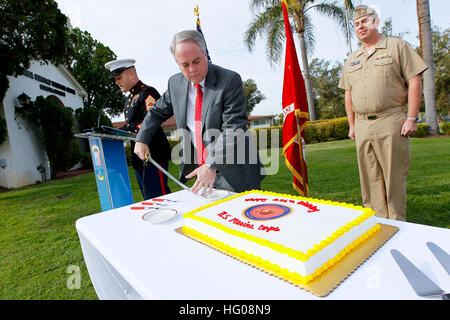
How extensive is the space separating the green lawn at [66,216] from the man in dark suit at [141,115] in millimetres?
1138

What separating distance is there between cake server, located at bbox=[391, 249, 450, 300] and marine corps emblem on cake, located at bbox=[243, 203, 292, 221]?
0.40 m

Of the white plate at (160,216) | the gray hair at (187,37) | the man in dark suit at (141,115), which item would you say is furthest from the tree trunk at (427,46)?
the white plate at (160,216)

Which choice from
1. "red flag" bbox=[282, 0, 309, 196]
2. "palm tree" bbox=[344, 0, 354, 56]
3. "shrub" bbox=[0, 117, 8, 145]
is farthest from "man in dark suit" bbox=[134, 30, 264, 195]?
"palm tree" bbox=[344, 0, 354, 56]

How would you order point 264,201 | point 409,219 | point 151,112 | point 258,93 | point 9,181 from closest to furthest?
point 264,201 < point 151,112 < point 409,219 < point 9,181 < point 258,93

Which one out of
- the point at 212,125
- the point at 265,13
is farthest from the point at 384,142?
the point at 265,13

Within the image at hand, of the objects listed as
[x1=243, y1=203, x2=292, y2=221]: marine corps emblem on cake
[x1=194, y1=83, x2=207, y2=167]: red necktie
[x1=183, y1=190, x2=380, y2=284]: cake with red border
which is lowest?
[x1=183, y1=190, x2=380, y2=284]: cake with red border

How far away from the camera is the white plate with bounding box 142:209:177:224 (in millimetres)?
1221

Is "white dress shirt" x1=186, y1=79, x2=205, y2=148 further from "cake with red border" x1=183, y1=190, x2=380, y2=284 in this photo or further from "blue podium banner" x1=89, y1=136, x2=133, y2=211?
"blue podium banner" x1=89, y1=136, x2=133, y2=211

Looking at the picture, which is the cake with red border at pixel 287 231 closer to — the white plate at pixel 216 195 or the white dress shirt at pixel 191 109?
the white plate at pixel 216 195

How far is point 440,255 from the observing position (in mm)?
719

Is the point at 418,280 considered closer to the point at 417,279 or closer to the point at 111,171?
the point at 417,279

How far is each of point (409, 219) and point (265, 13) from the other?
14.2m

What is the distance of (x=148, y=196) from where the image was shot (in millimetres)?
3094
